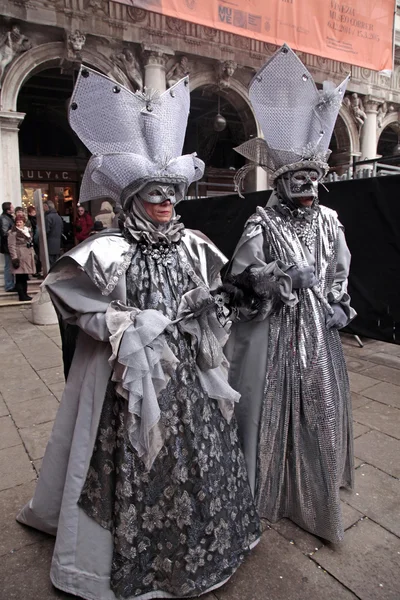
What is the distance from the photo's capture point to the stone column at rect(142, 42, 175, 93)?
9.80m

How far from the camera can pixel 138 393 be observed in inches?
61.8

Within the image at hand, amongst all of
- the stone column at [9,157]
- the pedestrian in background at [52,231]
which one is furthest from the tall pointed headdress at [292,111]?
the stone column at [9,157]

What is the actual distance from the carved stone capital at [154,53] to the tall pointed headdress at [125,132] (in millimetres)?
9344

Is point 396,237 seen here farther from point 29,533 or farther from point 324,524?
point 29,533

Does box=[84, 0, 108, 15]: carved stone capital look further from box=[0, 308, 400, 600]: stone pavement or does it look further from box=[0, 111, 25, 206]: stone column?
box=[0, 308, 400, 600]: stone pavement

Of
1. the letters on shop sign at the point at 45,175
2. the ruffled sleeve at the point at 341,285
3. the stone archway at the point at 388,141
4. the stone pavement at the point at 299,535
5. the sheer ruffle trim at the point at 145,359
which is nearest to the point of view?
the sheer ruffle trim at the point at 145,359

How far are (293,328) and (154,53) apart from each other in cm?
973

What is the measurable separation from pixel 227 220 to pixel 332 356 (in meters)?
5.35

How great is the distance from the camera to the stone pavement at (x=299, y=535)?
1.82 m

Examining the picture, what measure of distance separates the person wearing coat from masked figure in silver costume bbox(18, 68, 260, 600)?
6565mm

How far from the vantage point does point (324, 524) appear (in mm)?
2061

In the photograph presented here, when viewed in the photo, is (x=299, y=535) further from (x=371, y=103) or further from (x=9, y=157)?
(x=371, y=103)

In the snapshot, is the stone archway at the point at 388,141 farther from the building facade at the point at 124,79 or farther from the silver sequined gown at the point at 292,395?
the silver sequined gown at the point at 292,395

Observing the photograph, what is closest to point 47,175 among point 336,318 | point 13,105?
point 13,105
